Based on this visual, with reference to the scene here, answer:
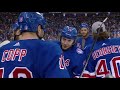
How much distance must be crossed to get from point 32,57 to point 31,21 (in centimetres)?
29

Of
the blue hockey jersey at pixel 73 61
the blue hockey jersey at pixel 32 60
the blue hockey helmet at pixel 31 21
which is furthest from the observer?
the blue hockey jersey at pixel 73 61

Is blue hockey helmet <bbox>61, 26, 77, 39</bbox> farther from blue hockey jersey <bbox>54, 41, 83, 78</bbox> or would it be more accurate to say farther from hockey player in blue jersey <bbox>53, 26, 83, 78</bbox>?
blue hockey jersey <bbox>54, 41, 83, 78</bbox>

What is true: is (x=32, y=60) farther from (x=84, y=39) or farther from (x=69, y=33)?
(x=84, y=39)

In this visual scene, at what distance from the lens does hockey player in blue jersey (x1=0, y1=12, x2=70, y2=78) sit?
1659 millimetres

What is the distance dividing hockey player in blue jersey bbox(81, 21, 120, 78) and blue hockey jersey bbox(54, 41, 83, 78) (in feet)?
0.71

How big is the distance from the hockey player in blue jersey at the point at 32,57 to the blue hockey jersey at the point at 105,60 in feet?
2.94

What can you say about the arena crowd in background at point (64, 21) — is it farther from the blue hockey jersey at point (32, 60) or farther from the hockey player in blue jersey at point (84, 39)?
the blue hockey jersey at point (32, 60)

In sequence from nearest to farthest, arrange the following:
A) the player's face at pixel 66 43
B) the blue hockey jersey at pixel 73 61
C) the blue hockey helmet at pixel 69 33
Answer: the blue hockey jersey at pixel 73 61 → the player's face at pixel 66 43 → the blue hockey helmet at pixel 69 33

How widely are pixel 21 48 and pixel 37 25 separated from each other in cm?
20

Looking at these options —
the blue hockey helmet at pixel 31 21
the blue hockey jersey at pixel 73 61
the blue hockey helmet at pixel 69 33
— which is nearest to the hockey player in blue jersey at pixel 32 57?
the blue hockey helmet at pixel 31 21

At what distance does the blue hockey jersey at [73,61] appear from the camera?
2.89 meters

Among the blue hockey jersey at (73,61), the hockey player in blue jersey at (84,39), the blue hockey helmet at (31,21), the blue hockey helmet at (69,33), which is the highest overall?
the blue hockey helmet at (31,21)
